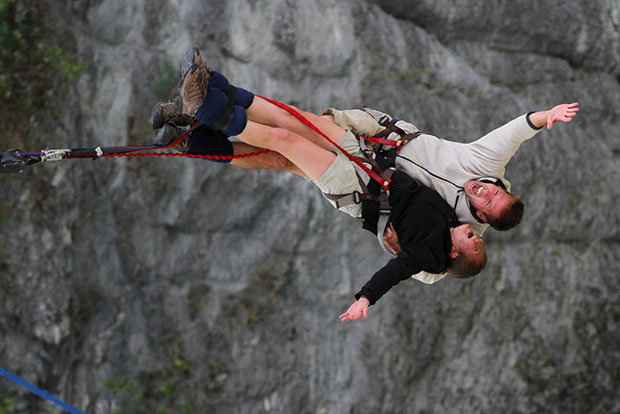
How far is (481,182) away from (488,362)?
3693 millimetres

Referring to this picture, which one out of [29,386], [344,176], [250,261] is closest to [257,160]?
[344,176]

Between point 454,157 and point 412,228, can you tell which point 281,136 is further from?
point 454,157

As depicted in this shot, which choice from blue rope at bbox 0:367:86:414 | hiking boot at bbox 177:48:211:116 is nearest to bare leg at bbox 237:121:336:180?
hiking boot at bbox 177:48:211:116

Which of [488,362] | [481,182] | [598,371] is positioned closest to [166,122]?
[481,182]

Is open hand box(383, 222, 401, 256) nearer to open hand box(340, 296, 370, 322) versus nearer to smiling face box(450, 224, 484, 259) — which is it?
smiling face box(450, 224, 484, 259)

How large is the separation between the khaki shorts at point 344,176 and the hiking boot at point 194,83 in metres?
0.72

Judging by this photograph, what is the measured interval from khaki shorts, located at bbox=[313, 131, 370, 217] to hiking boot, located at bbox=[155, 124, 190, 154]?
751 mm

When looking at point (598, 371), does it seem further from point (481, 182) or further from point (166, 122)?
point (166, 122)

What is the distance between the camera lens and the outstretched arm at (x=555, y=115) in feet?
9.59

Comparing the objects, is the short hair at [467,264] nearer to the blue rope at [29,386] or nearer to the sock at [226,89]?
the sock at [226,89]

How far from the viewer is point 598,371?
21.9 ft

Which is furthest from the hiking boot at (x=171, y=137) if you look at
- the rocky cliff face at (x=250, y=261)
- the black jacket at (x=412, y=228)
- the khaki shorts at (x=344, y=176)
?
the rocky cliff face at (x=250, y=261)

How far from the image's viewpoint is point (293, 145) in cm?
313

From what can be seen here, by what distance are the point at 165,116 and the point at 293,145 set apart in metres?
0.75
